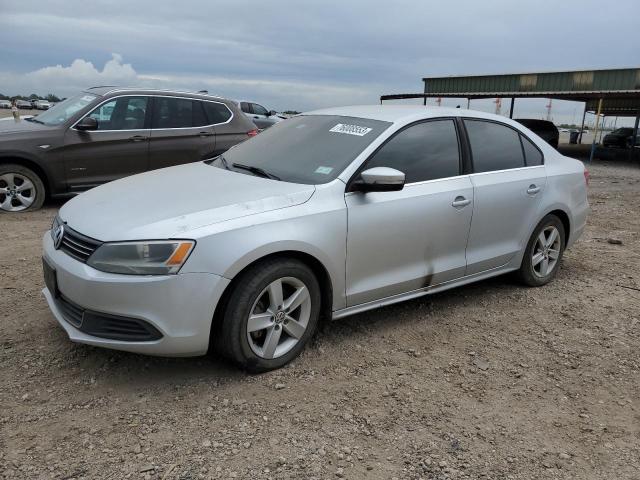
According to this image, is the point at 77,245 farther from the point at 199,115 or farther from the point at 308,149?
the point at 199,115

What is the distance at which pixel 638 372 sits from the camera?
11.7ft

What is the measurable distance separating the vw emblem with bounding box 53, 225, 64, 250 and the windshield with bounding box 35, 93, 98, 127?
4.67 m

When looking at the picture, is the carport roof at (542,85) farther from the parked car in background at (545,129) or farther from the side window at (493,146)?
the side window at (493,146)

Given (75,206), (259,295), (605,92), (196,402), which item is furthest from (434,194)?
(605,92)

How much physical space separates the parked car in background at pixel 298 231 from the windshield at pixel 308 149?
→ 0.6 inches

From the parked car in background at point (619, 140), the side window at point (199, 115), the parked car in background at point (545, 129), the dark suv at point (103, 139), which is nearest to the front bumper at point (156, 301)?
the dark suv at point (103, 139)

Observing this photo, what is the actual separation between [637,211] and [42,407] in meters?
9.27

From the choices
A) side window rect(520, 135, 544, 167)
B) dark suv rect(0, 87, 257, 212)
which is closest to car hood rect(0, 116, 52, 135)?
dark suv rect(0, 87, 257, 212)

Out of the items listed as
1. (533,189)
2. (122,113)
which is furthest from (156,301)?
(122,113)

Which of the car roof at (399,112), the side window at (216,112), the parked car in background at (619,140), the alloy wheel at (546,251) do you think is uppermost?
the car roof at (399,112)

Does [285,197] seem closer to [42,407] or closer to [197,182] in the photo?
[197,182]

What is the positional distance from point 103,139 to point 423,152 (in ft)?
16.8

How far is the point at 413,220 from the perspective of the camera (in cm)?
376

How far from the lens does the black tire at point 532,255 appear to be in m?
Result: 4.77
